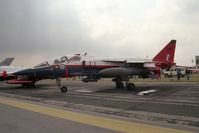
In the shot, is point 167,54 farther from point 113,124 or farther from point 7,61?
point 7,61

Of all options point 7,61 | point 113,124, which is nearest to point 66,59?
point 113,124

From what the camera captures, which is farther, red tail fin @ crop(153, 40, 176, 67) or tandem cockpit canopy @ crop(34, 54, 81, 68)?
red tail fin @ crop(153, 40, 176, 67)

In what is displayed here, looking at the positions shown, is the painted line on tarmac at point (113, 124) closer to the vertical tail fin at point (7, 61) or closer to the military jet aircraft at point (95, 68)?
the military jet aircraft at point (95, 68)

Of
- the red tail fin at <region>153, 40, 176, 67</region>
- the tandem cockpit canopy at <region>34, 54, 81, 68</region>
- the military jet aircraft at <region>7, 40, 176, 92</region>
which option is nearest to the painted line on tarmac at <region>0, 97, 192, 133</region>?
→ the military jet aircraft at <region>7, 40, 176, 92</region>

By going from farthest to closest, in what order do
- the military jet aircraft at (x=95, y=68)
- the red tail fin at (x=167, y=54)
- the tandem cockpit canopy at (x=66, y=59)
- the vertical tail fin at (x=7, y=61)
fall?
the vertical tail fin at (x=7, y=61)
the red tail fin at (x=167, y=54)
the tandem cockpit canopy at (x=66, y=59)
the military jet aircraft at (x=95, y=68)

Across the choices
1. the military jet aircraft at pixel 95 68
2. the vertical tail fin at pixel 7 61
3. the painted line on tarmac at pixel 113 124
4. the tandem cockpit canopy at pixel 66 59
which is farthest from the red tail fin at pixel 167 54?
the vertical tail fin at pixel 7 61

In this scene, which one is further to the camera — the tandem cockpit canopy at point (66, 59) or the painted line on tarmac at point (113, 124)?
the tandem cockpit canopy at point (66, 59)

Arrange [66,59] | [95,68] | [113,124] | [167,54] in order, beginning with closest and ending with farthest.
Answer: [113,124] < [66,59] < [95,68] < [167,54]

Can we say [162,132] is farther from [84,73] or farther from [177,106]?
[84,73]

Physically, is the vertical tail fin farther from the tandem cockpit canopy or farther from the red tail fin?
the red tail fin

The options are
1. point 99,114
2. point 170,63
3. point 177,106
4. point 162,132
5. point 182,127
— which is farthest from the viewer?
point 170,63

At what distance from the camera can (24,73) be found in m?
23.0

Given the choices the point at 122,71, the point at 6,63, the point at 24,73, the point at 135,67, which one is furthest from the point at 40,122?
the point at 6,63

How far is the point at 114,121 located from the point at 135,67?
1291 cm
